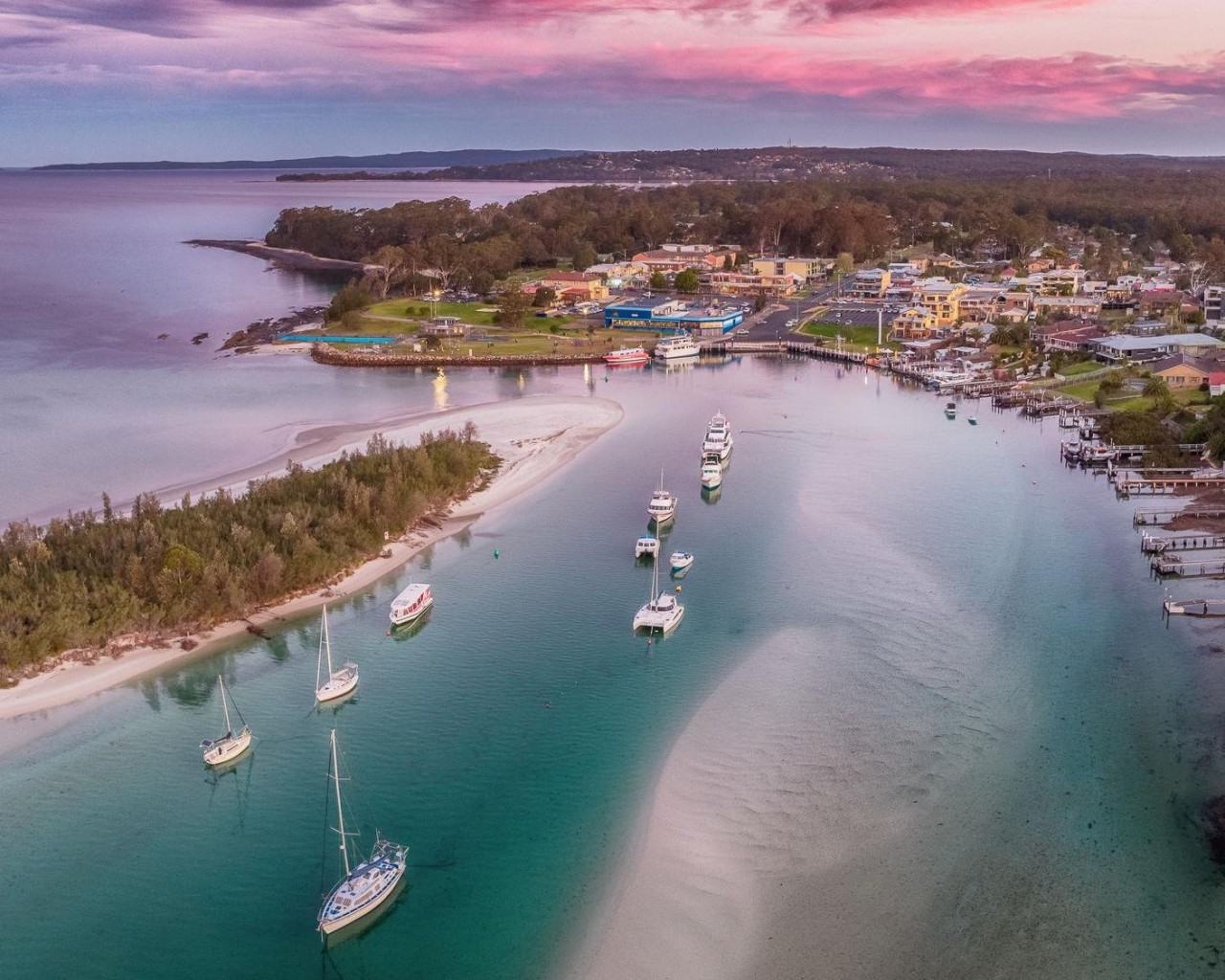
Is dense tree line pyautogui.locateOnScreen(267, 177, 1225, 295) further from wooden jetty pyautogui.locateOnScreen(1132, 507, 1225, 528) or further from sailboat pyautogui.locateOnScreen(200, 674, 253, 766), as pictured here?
sailboat pyautogui.locateOnScreen(200, 674, 253, 766)

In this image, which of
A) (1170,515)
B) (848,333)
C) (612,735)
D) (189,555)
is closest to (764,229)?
(848,333)

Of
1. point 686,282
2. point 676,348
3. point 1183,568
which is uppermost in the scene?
point 686,282

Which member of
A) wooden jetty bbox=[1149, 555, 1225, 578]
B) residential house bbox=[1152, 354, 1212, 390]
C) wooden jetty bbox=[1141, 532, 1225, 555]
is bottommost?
wooden jetty bbox=[1149, 555, 1225, 578]

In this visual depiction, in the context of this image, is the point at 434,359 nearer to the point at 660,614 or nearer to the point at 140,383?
the point at 140,383

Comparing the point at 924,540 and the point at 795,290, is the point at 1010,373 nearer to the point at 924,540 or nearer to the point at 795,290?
the point at 924,540

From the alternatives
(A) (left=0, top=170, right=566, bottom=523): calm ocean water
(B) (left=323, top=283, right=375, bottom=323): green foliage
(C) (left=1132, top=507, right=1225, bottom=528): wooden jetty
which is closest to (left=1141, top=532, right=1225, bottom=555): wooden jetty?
(C) (left=1132, top=507, right=1225, bottom=528): wooden jetty
